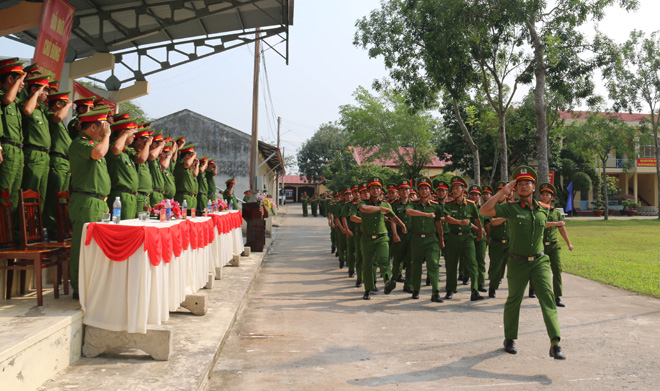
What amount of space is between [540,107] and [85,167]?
13.9 metres

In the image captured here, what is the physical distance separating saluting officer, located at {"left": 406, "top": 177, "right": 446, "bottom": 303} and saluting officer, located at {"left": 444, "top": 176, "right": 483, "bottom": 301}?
0.21 metres

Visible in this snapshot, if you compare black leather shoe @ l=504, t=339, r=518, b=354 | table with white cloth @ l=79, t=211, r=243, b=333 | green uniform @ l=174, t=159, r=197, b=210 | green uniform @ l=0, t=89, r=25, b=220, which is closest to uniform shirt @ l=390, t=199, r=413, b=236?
green uniform @ l=174, t=159, r=197, b=210

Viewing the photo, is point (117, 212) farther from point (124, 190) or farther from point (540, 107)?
point (540, 107)

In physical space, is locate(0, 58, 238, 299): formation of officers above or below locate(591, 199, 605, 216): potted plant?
above

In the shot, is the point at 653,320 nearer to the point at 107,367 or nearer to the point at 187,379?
the point at 187,379

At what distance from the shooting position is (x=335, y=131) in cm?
7969

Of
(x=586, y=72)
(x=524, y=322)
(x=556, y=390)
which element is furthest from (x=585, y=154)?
(x=556, y=390)

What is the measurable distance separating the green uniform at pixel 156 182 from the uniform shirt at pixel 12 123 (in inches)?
70.7

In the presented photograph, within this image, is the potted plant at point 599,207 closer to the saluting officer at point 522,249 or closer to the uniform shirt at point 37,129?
the saluting officer at point 522,249

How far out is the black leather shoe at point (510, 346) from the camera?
223 inches

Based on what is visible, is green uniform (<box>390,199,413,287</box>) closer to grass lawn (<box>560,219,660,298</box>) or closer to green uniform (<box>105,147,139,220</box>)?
grass lawn (<box>560,219,660,298</box>)

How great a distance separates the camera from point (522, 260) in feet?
18.8

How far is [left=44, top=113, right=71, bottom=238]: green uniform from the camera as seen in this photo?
21.0 ft

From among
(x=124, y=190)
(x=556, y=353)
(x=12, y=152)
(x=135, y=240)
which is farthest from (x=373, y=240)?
(x=12, y=152)
